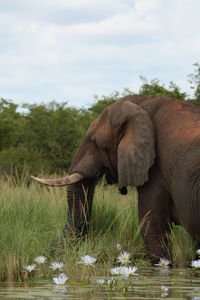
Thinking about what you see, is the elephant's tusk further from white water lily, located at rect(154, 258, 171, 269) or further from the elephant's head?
white water lily, located at rect(154, 258, 171, 269)

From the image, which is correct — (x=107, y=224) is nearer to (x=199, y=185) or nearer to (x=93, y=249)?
(x=93, y=249)

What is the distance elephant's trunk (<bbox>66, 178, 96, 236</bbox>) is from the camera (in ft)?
34.9

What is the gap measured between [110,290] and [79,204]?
3.75 meters

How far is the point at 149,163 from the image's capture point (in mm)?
10000

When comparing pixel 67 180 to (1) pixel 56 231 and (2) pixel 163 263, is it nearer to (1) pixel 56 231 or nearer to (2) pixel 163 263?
(1) pixel 56 231

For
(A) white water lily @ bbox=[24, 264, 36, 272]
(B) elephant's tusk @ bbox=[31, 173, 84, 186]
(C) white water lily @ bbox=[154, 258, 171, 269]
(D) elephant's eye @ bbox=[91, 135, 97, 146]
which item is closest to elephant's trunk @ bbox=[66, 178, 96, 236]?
(B) elephant's tusk @ bbox=[31, 173, 84, 186]

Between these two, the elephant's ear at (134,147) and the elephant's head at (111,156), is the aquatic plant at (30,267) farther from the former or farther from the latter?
the elephant's ear at (134,147)

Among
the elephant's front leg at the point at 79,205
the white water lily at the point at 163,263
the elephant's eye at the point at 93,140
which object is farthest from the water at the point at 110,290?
the elephant's eye at the point at 93,140

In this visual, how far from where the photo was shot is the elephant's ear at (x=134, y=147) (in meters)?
10.0

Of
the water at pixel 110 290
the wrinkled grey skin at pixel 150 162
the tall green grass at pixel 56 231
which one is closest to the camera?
the water at pixel 110 290

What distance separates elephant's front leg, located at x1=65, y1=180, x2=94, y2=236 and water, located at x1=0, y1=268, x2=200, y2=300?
230 centimetres

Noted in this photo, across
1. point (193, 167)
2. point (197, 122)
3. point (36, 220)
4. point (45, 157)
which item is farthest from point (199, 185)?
point (45, 157)

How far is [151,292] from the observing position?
716 cm

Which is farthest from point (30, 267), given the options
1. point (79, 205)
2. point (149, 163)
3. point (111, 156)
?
point (111, 156)
